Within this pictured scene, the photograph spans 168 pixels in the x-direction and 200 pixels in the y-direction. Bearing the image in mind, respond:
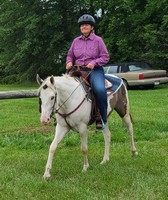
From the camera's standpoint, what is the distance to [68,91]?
6.11 m

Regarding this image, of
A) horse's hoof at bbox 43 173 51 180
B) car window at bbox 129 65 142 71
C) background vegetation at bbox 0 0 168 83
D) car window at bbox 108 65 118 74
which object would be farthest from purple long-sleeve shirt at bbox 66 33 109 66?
background vegetation at bbox 0 0 168 83

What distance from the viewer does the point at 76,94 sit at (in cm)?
620

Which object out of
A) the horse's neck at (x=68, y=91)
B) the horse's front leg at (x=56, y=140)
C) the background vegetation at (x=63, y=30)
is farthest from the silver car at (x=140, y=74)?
the horse's front leg at (x=56, y=140)

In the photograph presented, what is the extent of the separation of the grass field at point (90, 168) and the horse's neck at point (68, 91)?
1.13 metres

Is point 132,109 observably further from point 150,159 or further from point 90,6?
point 90,6

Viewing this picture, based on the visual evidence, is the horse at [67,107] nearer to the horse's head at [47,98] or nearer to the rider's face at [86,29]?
the horse's head at [47,98]

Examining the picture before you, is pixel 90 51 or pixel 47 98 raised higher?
pixel 90 51

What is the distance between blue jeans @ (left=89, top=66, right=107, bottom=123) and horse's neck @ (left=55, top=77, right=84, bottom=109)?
28cm

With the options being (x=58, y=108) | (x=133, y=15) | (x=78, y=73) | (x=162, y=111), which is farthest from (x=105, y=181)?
(x=133, y=15)

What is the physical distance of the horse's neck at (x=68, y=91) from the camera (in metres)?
6.00

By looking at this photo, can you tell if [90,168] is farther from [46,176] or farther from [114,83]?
[114,83]

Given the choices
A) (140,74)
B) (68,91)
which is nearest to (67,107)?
(68,91)

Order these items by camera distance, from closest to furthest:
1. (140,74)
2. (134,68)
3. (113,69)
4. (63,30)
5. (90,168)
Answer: (90,168) → (140,74) → (134,68) → (113,69) → (63,30)

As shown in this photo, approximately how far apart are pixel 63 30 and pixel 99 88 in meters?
27.6
